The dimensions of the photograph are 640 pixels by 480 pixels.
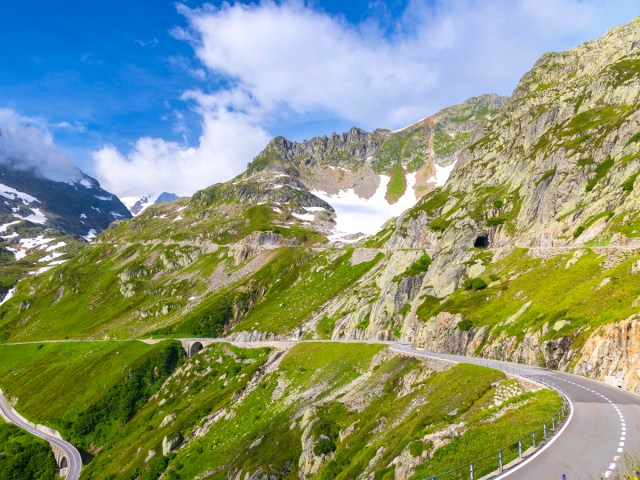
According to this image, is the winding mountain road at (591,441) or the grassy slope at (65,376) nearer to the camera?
the winding mountain road at (591,441)

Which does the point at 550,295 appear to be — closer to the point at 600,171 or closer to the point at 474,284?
the point at 474,284

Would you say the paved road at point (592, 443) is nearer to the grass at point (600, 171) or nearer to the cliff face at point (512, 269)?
the cliff face at point (512, 269)

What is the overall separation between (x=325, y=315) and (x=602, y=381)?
9109cm

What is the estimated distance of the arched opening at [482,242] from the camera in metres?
118

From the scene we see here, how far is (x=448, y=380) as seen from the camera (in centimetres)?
4884

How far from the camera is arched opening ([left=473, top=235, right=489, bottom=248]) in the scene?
11802 cm

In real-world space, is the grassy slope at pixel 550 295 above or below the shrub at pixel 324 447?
above

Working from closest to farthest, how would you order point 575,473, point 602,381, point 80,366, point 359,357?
1. point 575,473
2. point 602,381
3. point 359,357
4. point 80,366

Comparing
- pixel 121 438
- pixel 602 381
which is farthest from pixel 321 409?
pixel 121 438

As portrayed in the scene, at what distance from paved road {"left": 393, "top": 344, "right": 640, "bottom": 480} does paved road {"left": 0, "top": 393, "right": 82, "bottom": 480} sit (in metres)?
102

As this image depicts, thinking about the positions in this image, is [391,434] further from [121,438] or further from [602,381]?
[121,438]

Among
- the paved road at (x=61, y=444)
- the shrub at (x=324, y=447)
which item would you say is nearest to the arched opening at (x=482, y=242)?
the shrub at (x=324, y=447)

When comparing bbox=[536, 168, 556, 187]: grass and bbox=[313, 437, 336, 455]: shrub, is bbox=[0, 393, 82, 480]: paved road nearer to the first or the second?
bbox=[313, 437, 336, 455]: shrub

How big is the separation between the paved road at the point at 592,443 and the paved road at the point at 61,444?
102 metres
